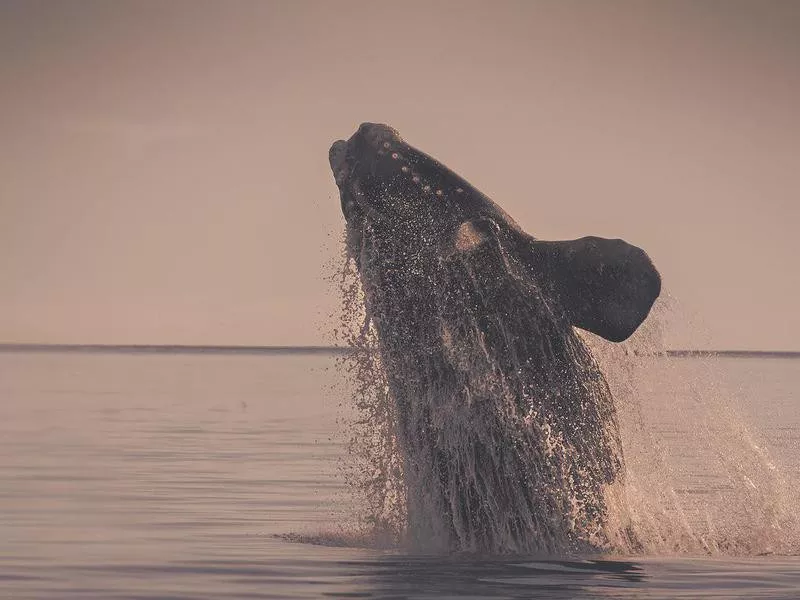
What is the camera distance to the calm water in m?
13.9

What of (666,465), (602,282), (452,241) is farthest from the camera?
(666,465)

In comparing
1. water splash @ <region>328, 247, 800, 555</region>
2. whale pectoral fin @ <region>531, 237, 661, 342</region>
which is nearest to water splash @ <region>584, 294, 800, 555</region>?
water splash @ <region>328, 247, 800, 555</region>

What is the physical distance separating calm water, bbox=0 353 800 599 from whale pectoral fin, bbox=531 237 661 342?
1963 millimetres

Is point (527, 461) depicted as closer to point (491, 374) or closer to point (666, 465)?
point (491, 374)

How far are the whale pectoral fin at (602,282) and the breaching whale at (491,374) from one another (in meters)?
0.03

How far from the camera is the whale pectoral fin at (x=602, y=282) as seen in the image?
47.0 feet

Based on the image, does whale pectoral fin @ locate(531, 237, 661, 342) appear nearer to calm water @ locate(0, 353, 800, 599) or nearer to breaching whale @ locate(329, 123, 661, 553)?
breaching whale @ locate(329, 123, 661, 553)

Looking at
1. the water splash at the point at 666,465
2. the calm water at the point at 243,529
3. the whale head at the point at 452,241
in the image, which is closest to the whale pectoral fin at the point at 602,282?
the whale head at the point at 452,241

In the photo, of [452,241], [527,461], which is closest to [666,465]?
[527,461]

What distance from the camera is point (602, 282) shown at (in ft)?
47.7

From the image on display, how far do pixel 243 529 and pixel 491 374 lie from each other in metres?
4.99

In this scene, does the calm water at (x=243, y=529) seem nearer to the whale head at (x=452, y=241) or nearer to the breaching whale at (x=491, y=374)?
the breaching whale at (x=491, y=374)

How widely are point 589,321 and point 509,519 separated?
2169 mm

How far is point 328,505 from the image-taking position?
2217 centimetres
